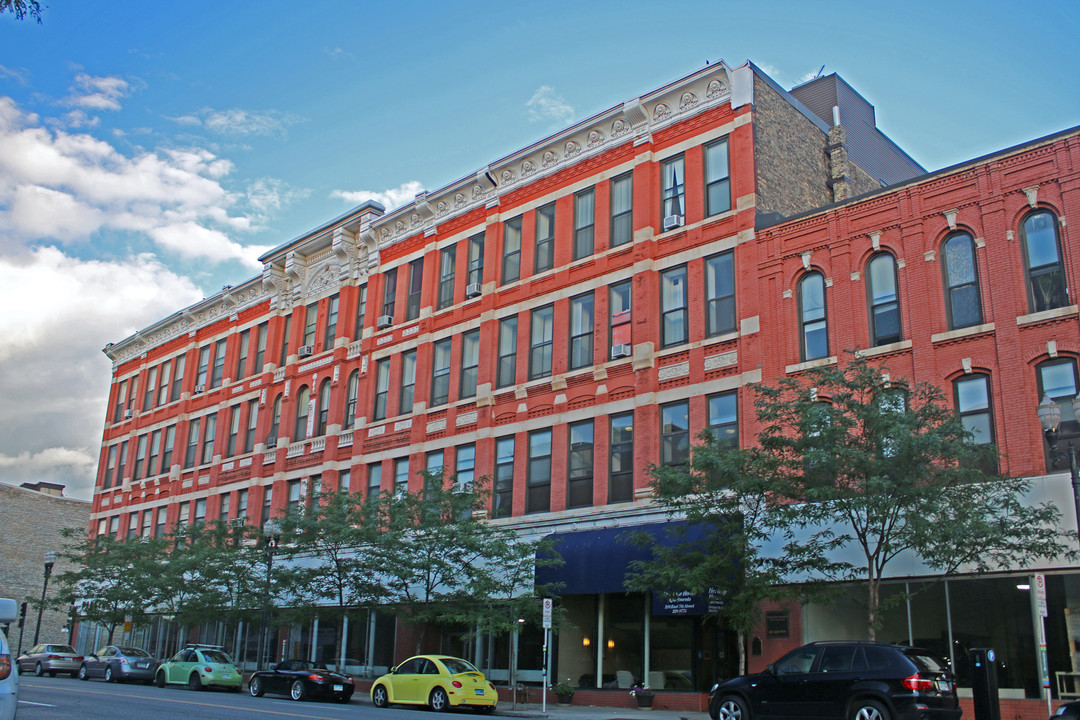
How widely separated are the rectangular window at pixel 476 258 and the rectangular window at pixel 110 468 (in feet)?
96.1

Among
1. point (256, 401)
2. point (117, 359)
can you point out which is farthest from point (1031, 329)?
point (117, 359)

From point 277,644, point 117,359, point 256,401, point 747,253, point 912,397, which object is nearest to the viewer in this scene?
point 912,397

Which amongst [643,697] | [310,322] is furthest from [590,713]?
[310,322]

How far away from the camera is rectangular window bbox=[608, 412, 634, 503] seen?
26.7m

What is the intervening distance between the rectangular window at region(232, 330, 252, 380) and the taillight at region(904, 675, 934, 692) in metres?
35.4

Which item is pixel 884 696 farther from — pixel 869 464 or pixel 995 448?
pixel 995 448

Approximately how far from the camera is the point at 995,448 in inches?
692

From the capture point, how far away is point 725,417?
25047 millimetres

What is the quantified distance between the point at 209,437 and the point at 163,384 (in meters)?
6.68

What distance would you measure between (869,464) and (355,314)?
2561 cm

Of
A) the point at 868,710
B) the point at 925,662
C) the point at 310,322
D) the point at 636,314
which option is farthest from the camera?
the point at 310,322

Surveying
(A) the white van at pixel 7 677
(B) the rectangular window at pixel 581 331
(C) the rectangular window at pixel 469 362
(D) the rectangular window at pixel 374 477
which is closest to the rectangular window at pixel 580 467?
(B) the rectangular window at pixel 581 331

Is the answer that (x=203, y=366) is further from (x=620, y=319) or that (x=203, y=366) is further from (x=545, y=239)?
(x=620, y=319)

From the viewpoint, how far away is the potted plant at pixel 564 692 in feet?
82.4
